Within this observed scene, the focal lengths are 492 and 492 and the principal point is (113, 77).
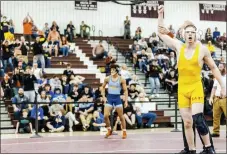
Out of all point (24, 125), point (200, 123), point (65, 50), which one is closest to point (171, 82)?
point (65, 50)

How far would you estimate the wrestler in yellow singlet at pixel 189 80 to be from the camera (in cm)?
727

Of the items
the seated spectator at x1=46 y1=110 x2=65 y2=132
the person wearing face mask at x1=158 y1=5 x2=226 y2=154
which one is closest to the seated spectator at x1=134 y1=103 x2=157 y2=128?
the seated spectator at x1=46 y1=110 x2=65 y2=132

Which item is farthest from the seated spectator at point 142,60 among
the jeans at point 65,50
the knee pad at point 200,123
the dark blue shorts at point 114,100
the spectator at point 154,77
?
the knee pad at point 200,123

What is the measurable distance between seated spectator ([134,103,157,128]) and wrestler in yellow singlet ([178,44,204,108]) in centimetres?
998

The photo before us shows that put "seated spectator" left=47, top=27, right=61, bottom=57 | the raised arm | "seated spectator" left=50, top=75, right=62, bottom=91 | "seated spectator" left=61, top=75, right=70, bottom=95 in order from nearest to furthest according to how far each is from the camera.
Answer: the raised arm, "seated spectator" left=50, top=75, right=62, bottom=91, "seated spectator" left=61, top=75, right=70, bottom=95, "seated spectator" left=47, top=27, right=61, bottom=57

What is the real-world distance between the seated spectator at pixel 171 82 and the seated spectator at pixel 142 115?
3.34 metres

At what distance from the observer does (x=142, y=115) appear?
17750 mm

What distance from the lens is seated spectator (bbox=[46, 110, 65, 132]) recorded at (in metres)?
15.9

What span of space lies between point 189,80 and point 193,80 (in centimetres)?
6

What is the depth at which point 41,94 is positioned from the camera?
16.5 metres

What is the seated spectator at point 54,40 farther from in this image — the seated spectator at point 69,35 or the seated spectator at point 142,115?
the seated spectator at point 142,115

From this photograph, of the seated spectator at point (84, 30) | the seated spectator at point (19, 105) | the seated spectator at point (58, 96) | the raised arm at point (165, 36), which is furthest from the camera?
the seated spectator at point (84, 30)

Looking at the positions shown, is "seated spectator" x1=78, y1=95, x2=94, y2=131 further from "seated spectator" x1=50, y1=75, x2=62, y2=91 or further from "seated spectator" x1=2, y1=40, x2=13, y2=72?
"seated spectator" x1=2, y1=40, x2=13, y2=72

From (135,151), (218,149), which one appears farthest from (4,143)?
(218,149)
